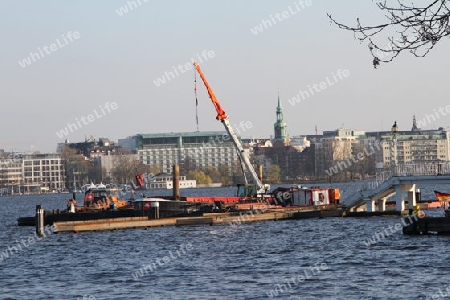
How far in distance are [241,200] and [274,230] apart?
20442mm

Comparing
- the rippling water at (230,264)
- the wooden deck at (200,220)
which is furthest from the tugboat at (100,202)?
the rippling water at (230,264)

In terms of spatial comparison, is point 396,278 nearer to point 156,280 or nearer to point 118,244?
point 156,280

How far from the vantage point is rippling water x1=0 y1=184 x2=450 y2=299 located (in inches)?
1677

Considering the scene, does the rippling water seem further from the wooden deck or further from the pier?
the pier

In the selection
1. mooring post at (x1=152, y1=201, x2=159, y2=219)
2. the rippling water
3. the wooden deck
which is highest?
mooring post at (x1=152, y1=201, x2=159, y2=219)

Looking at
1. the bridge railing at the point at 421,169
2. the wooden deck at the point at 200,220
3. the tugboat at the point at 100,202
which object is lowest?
the wooden deck at the point at 200,220

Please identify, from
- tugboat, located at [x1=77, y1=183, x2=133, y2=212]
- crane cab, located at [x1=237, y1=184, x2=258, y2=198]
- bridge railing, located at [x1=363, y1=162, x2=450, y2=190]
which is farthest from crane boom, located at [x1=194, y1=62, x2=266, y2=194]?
bridge railing, located at [x1=363, y1=162, x2=450, y2=190]

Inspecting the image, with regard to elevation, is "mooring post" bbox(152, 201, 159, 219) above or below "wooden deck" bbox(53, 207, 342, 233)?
above

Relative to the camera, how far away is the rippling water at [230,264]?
42594mm

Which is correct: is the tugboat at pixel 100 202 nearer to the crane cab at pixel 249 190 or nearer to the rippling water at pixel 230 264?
the crane cab at pixel 249 190

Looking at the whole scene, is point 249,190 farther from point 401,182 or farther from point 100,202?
point 401,182

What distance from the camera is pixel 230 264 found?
52.9 metres

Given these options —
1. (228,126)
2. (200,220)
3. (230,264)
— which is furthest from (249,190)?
(230,264)

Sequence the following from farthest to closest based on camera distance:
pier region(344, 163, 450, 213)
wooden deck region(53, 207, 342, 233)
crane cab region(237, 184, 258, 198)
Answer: crane cab region(237, 184, 258, 198) < wooden deck region(53, 207, 342, 233) < pier region(344, 163, 450, 213)
